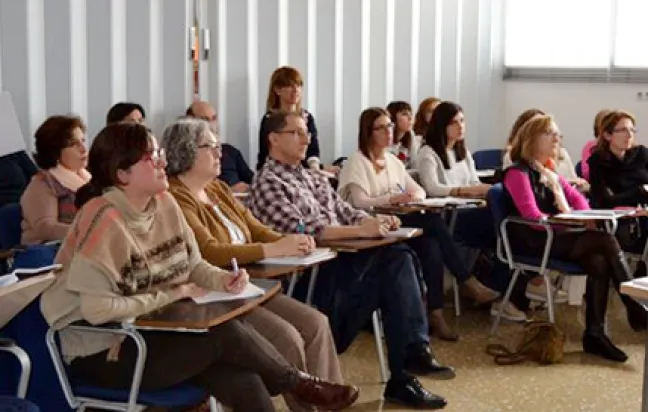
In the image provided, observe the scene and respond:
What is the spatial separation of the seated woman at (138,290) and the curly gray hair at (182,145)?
0.47m

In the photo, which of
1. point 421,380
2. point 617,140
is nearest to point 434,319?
point 421,380

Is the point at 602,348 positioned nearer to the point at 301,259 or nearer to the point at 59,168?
the point at 301,259

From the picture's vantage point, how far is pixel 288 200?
4.25 m

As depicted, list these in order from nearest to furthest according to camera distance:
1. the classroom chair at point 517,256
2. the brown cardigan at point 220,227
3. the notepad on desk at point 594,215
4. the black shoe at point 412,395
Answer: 1. the brown cardigan at point 220,227
2. the black shoe at point 412,395
3. the notepad on desk at point 594,215
4. the classroom chair at point 517,256

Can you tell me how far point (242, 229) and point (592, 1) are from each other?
16.3 feet

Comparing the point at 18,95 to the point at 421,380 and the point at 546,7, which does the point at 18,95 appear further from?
the point at 546,7

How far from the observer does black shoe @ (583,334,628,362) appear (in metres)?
4.91

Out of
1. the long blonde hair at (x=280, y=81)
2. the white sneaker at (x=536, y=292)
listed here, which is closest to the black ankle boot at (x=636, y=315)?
the white sneaker at (x=536, y=292)

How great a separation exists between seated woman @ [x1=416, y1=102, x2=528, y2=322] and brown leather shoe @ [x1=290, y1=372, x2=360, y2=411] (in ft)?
8.19

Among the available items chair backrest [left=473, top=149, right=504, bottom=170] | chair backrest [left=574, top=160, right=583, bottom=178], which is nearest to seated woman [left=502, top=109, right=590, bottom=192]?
chair backrest [left=574, top=160, right=583, bottom=178]

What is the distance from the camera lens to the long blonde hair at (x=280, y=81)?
6336 mm

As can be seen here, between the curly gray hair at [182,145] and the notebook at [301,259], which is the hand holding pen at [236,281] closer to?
the notebook at [301,259]

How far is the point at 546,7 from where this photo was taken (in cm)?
816

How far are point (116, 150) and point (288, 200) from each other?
1.35 m
